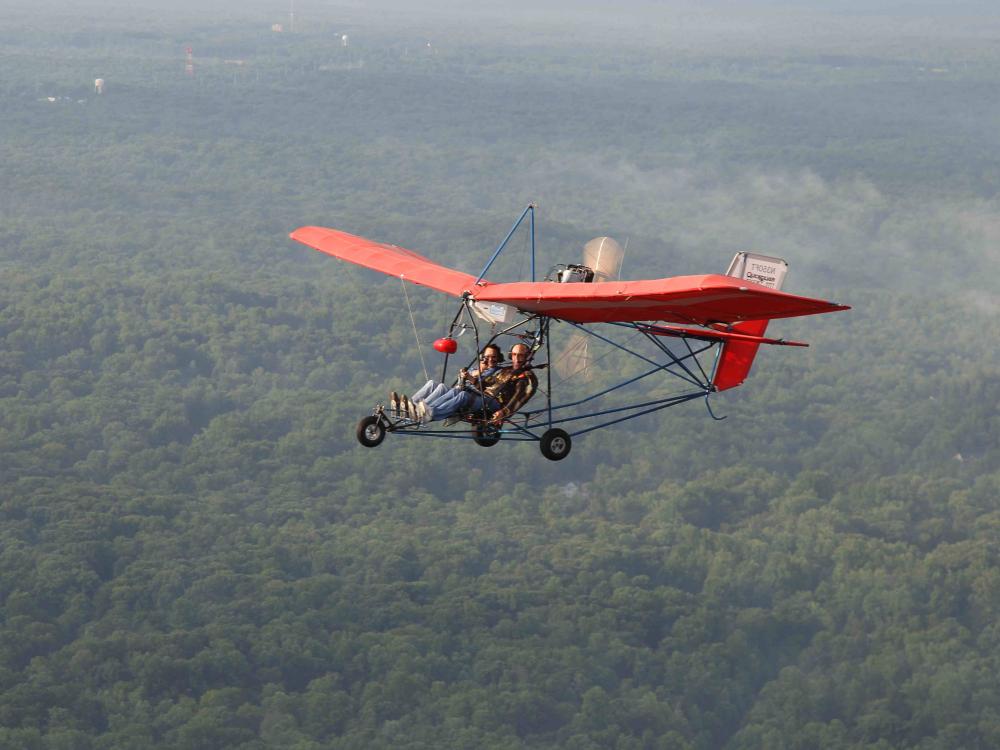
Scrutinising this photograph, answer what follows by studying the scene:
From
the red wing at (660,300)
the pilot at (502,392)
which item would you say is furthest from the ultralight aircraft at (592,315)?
the pilot at (502,392)

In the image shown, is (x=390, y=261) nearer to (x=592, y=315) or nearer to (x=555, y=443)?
(x=592, y=315)

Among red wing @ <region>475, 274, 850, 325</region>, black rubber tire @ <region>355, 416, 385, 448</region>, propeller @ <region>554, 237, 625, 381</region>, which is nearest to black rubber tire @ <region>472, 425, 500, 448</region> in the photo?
propeller @ <region>554, 237, 625, 381</region>

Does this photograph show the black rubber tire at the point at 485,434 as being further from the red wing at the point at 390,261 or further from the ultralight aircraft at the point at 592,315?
the red wing at the point at 390,261

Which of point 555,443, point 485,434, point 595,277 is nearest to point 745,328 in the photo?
point 595,277

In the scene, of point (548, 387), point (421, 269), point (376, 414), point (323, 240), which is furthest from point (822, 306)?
point (323, 240)

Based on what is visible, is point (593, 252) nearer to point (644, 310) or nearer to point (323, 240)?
point (644, 310)

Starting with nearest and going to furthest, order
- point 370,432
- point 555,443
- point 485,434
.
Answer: point 370,432 < point 555,443 < point 485,434
